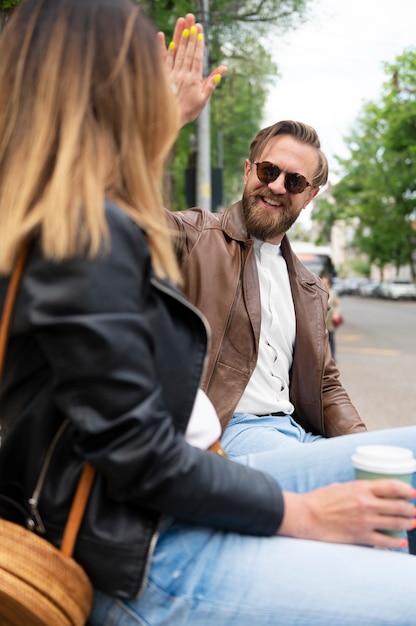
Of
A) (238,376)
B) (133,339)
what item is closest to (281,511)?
(133,339)

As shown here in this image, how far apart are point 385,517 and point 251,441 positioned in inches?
38.2

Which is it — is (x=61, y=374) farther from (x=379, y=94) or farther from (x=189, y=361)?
(x=379, y=94)

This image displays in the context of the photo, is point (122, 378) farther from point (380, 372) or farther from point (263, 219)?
point (380, 372)

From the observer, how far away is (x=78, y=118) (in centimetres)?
125

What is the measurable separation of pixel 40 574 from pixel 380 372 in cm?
1115

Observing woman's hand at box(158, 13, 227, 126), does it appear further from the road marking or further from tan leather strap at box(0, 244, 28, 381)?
the road marking

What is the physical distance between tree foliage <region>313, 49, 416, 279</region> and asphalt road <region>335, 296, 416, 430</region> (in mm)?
13017

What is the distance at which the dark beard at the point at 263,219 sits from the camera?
2879 mm

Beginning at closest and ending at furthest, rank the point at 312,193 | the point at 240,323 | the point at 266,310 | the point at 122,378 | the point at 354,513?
the point at 122,378 → the point at 354,513 → the point at 240,323 → the point at 266,310 → the point at 312,193

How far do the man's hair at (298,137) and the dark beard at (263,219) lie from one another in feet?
0.82

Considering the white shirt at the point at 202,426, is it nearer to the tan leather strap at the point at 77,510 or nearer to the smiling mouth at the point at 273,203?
the tan leather strap at the point at 77,510

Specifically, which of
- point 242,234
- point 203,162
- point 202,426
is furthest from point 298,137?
point 203,162

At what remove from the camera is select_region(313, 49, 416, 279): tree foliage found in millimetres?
30953

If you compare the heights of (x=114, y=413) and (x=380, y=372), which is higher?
(x=114, y=413)
